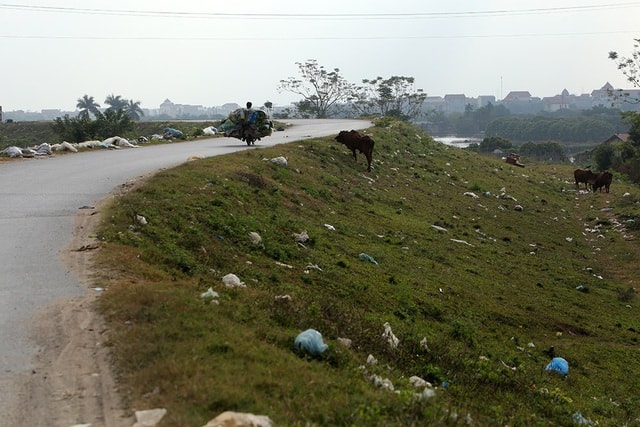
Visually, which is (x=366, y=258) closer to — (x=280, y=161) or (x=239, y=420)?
(x=280, y=161)

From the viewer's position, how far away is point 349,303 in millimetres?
8562

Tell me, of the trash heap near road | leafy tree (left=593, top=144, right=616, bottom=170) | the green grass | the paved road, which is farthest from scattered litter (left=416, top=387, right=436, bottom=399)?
leafy tree (left=593, top=144, right=616, bottom=170)

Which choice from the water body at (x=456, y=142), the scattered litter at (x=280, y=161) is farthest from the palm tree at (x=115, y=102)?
the scattered litter at (x=280, y=161)

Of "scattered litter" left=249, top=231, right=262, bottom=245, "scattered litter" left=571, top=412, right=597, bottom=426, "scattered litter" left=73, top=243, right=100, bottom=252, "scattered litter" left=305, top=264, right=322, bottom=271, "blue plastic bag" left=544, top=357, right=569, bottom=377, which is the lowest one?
"blue plastic bag" left=544, top=357, right=569, bottom=377

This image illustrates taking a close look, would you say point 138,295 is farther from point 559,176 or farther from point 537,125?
point 537,125

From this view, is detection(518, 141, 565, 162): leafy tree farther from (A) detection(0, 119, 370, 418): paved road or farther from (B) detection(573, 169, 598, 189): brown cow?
(A) detection(0, 119, 370, 418): paved road

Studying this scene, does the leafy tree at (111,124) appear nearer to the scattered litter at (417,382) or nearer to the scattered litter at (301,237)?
the scattered litter at (301,237)

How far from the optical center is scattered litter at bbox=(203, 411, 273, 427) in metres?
3.77

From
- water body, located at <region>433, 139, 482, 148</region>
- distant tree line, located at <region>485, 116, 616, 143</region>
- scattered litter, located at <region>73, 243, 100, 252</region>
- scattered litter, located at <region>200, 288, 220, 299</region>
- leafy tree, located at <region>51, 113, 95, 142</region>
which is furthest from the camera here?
distant tree line, located at <region>485, 116, 616, 143</region>

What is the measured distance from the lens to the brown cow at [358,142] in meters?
20.8

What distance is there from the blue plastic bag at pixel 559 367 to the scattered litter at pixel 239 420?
5.76 metres

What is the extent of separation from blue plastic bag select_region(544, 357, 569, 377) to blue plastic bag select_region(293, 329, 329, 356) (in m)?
4.44

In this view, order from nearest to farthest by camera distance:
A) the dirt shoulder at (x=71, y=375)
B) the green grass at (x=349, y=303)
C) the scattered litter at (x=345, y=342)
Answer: the dirt shoulder at (x=71, y=375), the green grass at (x=349, y=303), the scattered litter at (x=345, y=342)

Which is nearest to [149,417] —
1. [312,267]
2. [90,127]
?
[312,267]
